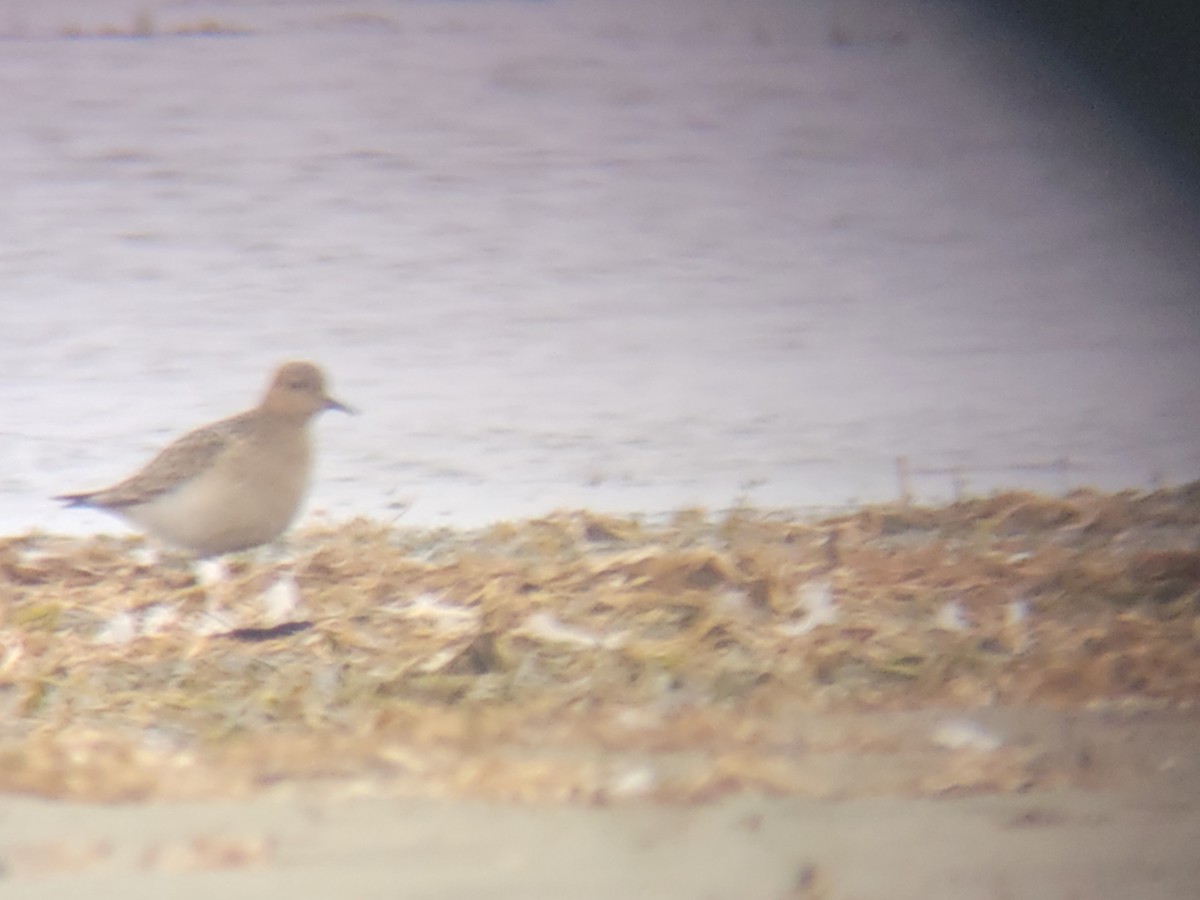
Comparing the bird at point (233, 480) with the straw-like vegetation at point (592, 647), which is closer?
the straw-like vegetation at point (592, 647)

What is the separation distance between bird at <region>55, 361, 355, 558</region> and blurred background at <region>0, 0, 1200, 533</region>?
21mm

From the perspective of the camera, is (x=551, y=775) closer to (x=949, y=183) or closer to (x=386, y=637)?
(x=386, y=637)

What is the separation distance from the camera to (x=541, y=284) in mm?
1455

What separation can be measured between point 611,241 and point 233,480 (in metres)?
0.42

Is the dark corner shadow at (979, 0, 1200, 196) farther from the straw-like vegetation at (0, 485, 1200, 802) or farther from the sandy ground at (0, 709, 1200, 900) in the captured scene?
the sandy ground at (0, 709, 1200, 900)

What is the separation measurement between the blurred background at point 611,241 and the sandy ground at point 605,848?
1.25ft

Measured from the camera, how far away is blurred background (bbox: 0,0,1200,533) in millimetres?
1410

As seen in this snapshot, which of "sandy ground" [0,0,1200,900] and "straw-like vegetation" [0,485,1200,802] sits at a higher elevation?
"sandy ground" [0,0,1200,900]

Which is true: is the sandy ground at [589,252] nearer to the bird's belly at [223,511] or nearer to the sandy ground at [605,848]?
the bird's belly at [223,511]

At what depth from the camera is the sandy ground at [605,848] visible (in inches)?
43.1

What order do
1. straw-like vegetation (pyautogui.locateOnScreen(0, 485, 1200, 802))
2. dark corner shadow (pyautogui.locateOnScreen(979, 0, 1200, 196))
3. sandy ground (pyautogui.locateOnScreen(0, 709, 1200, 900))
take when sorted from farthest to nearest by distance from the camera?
1. dark corner shadow (pyautogui.locateOnScreen(979, 0, 1200, 196))
2. straw-like vegetation (pyautogui.locateOnScreen(0, 485, 1200, 802))
3. sandy ground (pyautogui.locateOnScreen(0, 709, 1200, 900))

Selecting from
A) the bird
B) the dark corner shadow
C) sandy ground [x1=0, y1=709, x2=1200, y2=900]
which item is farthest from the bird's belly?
the dark corner shadow

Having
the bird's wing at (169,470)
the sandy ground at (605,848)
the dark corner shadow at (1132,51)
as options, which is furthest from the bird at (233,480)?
the dark corner shadow at (1132,51)

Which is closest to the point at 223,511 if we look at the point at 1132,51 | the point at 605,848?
the point at 605,848
